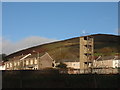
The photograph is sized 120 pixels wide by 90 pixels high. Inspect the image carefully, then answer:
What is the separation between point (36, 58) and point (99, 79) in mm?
16815

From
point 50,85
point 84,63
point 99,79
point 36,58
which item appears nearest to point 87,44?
point 84,63

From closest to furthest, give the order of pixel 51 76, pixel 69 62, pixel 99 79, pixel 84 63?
1. pixel 99 79
2. pixel 51 76
3. pixel 84 63
4. pixel 69 62

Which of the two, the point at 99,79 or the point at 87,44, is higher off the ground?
the point at 87,44

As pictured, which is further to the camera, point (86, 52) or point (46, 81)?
point (86, 52)

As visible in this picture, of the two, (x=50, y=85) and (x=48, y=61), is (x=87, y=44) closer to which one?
(x=48, y=61)

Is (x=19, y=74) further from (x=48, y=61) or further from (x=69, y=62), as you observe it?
(x=69, y=62)

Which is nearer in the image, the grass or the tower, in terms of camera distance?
the grass

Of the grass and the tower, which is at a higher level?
the tower

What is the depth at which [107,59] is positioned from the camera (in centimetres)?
2723

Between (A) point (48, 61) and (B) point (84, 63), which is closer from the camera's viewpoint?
(B) point (84, 63)

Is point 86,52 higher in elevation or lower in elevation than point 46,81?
higher

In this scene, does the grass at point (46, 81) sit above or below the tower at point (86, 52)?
below

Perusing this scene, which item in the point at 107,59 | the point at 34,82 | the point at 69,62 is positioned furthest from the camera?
the point at 69,62

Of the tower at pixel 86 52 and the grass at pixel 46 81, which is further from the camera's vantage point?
the tower at pixel 86 52
